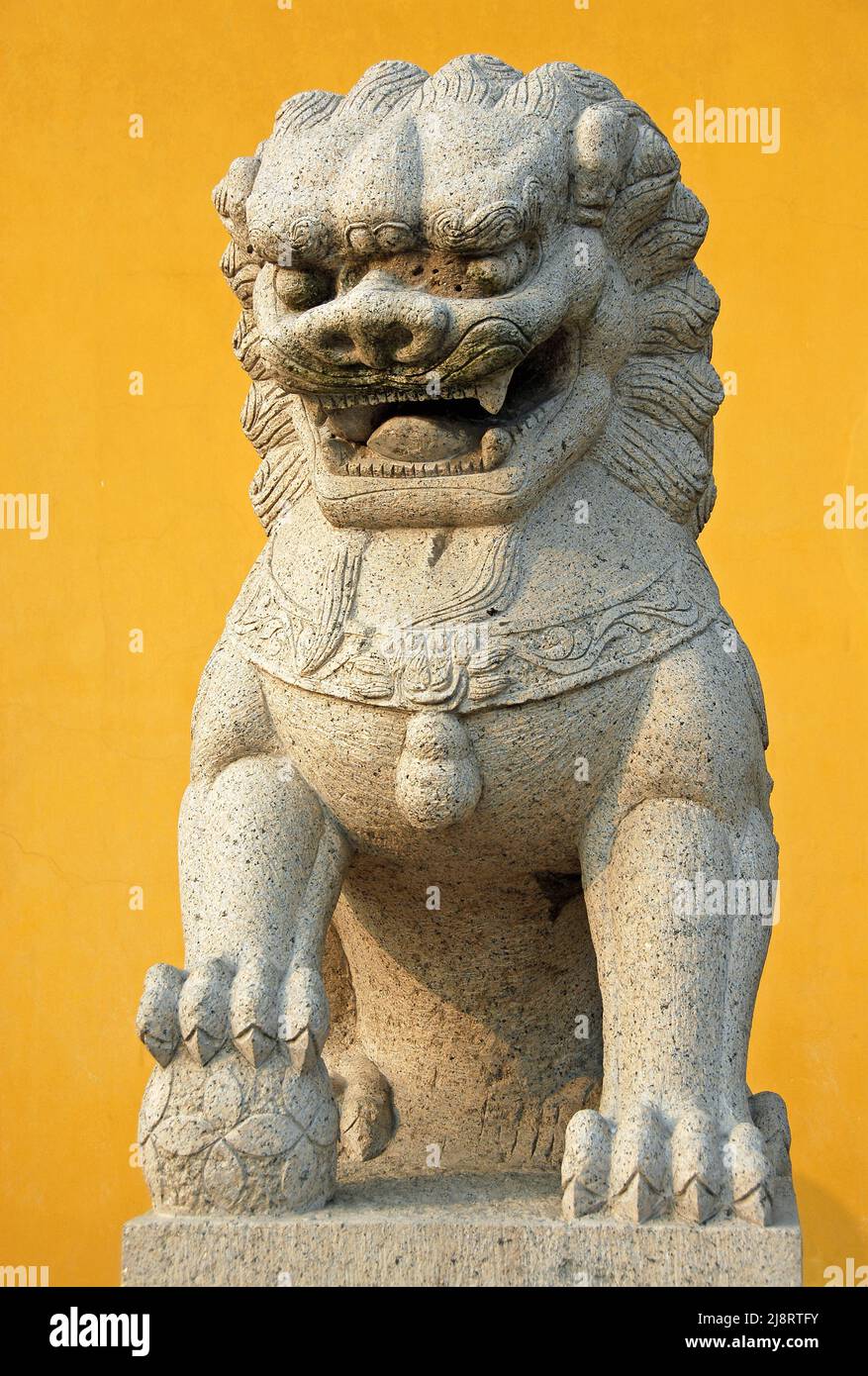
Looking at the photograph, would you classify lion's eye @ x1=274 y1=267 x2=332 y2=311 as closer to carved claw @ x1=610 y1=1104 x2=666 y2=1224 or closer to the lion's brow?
the lion's brow

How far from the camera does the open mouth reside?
2.72 metres

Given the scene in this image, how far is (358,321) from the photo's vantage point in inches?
102

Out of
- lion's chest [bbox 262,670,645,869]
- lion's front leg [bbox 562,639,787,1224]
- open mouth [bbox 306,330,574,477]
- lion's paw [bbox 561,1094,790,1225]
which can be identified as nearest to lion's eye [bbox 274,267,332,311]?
open mouth [bbox 306,330,574,477]

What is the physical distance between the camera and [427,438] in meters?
2.72

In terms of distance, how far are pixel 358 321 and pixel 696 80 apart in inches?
85.1

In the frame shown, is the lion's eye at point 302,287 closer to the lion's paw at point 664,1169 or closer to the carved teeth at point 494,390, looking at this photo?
the carved teeth at point 494,390

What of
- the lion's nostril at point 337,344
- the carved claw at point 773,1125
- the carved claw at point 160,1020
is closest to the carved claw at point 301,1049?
the carved claw at point 160,1020

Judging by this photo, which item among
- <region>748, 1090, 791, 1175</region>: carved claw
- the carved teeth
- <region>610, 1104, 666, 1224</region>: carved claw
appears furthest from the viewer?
<region>748, 1090, 791, 1175</region>: carved claw

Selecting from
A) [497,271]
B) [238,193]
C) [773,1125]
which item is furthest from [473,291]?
[773,1125]

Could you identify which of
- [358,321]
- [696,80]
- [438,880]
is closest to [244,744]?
[438,880]

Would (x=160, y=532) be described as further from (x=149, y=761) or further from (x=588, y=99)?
(x=588, y=99)

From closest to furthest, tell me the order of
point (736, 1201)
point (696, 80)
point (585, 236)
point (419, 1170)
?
point (736, 1201) → point (585, 236) → point (419, 1170) → point (696, 80)

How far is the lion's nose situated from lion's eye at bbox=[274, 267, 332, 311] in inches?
1.8

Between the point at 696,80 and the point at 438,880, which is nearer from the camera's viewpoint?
the point at 438,880
